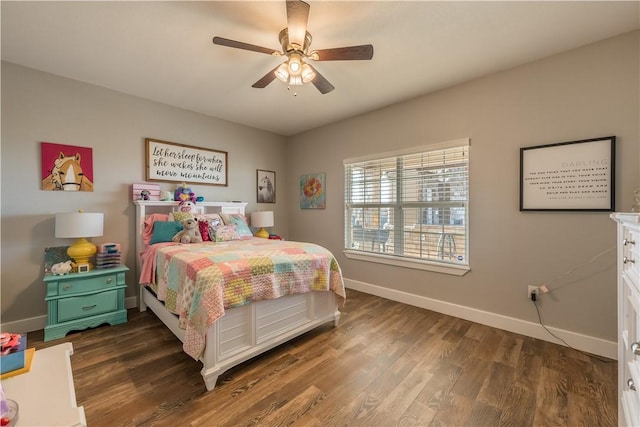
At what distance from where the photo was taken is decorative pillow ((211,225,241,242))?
296 cm

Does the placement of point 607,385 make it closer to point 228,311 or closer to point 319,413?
point 319,413

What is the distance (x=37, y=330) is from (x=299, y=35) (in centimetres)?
359

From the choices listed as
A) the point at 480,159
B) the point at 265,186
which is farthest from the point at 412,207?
the point at 265,186

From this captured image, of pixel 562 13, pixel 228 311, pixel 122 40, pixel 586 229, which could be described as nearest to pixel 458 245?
pixel 586 229

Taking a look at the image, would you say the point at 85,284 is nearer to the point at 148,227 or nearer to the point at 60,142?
the point at 148,227

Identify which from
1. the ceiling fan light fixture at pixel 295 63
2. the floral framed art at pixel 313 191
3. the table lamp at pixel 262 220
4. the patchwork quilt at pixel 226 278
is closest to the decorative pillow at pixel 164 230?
the patchwork quilt at pixel 226 278

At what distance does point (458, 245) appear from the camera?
281cm

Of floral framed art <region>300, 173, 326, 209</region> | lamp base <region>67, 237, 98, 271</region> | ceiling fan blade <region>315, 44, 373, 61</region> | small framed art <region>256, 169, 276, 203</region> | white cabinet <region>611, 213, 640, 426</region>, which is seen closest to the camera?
white cabinet <region>611, 213, 640, 426</region>

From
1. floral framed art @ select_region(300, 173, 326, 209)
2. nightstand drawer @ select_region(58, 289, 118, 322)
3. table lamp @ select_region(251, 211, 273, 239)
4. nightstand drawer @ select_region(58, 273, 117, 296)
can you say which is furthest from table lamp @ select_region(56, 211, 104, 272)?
floral framed art @ select_region(300, 173, 326, 209)

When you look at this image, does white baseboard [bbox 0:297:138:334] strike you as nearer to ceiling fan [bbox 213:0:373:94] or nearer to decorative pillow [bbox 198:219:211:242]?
decorative pillow [bbox 198:219:211:242]

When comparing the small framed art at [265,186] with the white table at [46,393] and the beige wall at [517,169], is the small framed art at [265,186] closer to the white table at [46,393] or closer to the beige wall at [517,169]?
the beige wall at [517,169]

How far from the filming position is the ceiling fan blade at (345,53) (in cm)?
167

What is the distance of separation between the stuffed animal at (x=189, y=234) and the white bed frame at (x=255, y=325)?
0.65 meters

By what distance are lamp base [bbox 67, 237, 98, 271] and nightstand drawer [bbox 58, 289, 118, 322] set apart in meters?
0.29
